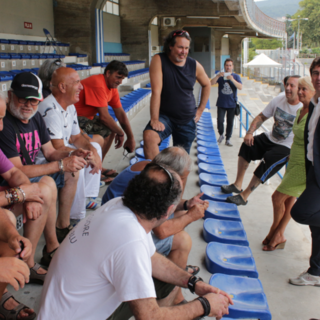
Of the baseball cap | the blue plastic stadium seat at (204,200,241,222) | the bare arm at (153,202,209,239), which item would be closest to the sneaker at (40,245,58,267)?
the bare arm at (153,202,209,239)

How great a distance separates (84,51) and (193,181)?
11261 mm

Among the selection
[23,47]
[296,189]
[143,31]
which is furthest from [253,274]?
[143,31]

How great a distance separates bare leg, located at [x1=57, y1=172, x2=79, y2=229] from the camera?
96.6 inches

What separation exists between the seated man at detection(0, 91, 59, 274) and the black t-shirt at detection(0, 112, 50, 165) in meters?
0.13

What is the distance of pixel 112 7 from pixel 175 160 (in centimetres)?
1830

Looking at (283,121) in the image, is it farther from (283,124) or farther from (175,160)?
(175,160)

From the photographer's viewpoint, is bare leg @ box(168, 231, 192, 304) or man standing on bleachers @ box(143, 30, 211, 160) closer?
bare leg @ box(168, 231, 192, 304)

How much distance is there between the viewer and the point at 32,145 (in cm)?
235

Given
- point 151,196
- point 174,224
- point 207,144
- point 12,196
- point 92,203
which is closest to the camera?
point 151,196

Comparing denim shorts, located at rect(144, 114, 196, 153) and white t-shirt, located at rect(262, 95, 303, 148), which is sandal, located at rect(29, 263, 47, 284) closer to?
denim shorts, located at rect(144, 114, 196, 153)

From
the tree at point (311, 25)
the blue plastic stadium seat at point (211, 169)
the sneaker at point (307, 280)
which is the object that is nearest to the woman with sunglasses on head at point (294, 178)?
the sneaker at point (307, 280)

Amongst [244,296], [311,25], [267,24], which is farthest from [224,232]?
[311,25]

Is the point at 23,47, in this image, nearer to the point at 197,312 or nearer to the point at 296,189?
the point at 296,189

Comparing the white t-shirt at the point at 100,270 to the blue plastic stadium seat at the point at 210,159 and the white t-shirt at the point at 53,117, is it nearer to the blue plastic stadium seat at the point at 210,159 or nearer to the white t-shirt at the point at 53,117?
the white t-shirt at the point at 53,117
